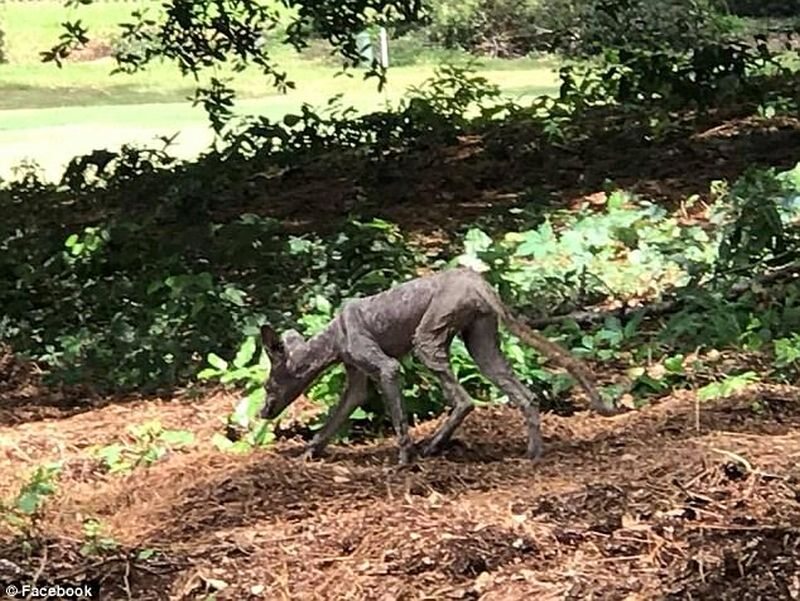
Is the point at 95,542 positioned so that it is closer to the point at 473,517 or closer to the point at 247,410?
the point at 473,517

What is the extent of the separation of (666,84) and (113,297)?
520cm

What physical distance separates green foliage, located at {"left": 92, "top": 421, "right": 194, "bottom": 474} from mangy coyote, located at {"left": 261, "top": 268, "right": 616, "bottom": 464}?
0.44 metres

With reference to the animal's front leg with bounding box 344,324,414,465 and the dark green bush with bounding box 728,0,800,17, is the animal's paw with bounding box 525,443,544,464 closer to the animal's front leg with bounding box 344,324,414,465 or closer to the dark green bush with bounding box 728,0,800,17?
the animal's front leg with bounding box 344,324,414,465

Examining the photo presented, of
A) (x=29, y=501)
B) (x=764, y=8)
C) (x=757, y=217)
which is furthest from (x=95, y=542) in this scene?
(x=764, y=8)

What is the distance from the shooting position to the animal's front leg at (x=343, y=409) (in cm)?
438

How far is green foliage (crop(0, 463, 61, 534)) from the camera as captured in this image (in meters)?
3.90

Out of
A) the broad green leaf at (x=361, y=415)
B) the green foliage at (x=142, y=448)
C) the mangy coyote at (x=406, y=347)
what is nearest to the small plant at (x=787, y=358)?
the mangy coyote at (x=406, y=347)

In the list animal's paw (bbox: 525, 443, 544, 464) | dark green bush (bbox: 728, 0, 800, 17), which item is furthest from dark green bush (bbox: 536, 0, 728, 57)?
animal's paw (bbox: 525, 443, 544, 464)

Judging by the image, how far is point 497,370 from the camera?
4281 millimetres

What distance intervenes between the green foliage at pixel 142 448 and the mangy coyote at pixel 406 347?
1.45 ft

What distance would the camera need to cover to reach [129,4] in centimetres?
1526

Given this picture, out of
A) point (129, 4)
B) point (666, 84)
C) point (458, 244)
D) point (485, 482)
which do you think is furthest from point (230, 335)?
point (129, 4)

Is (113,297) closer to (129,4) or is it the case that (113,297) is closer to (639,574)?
(639,574)

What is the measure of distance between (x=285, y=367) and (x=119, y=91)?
13.1 meters
